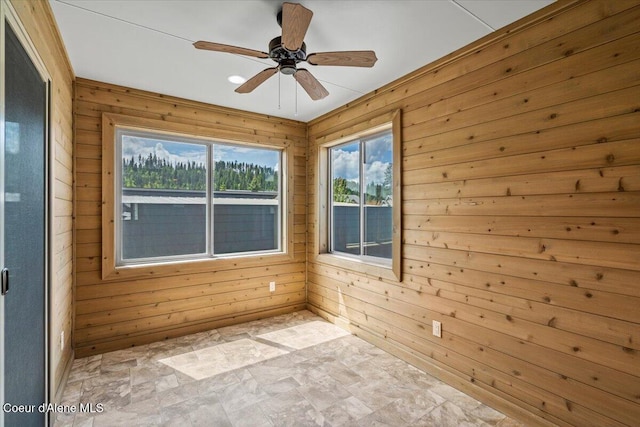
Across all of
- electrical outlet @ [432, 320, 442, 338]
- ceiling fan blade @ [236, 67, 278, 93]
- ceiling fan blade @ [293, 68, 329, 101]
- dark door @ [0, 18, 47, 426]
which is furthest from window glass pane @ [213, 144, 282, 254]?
electrical outlet @ [432, 320, 442, 338]

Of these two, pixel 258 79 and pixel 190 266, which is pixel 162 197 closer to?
pixel 190 266

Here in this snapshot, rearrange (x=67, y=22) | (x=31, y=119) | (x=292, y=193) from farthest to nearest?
(x=292, y=193)
(x=67, y=22)
(x=31, y=119)

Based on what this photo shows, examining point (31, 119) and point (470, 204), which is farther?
point (470, 204)

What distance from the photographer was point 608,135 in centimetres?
166

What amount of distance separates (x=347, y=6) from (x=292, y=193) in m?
2.52

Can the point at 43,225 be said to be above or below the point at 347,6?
below

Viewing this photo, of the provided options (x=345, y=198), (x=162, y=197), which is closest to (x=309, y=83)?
(x=345, y=198)

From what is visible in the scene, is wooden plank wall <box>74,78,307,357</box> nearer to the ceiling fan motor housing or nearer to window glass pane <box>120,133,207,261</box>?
window glass pane <box>120,133,207,261</box>

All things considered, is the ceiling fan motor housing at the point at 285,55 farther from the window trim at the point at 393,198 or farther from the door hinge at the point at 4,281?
the door hinge at the point at 4,281

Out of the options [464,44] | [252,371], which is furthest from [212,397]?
[464,44]

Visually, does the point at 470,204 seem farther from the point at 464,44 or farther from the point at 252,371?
the point at 252,371

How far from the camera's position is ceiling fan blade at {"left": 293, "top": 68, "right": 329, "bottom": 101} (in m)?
2.19

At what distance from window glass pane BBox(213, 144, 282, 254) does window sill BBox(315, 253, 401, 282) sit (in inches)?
29.5

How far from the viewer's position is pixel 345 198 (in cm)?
386
